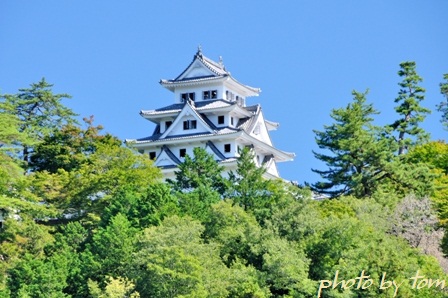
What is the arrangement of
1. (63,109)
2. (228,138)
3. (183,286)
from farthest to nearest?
1. (63,109)
2. (228,138)
3. (183,286)

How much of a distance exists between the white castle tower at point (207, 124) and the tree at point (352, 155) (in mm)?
6207

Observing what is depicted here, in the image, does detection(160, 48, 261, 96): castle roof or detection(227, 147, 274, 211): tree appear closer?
detection(227, 147, 274, 211): tree

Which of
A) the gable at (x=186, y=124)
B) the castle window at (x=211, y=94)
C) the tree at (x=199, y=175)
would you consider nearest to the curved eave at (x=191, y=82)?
the castle window at (x=211, y=94)

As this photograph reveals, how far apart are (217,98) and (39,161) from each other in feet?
33.1

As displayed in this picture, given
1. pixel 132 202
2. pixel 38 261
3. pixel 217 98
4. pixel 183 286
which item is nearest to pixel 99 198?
pixel 132 202

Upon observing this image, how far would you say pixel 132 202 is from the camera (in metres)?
39.0

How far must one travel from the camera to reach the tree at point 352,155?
45.0 metres

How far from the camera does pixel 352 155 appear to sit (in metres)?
45.6

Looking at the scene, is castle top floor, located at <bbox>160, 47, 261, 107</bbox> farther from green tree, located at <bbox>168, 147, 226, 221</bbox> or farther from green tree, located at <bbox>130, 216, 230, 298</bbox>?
green tree, located at <bbox>130, 216, 230, 298</bbox>

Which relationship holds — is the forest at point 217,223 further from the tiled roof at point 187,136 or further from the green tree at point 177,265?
the tiled roof at point 187,136

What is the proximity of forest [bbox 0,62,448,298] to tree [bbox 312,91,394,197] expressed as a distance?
0.17 ft

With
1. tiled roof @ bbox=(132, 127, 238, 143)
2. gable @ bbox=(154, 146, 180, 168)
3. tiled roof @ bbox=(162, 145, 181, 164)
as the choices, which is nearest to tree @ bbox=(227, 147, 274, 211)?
tiled roof @ bbox=(132, 127, 238, 143)

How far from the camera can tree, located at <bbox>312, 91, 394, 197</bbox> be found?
44969 mm

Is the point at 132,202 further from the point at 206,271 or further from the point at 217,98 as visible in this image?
the point at 217,98
